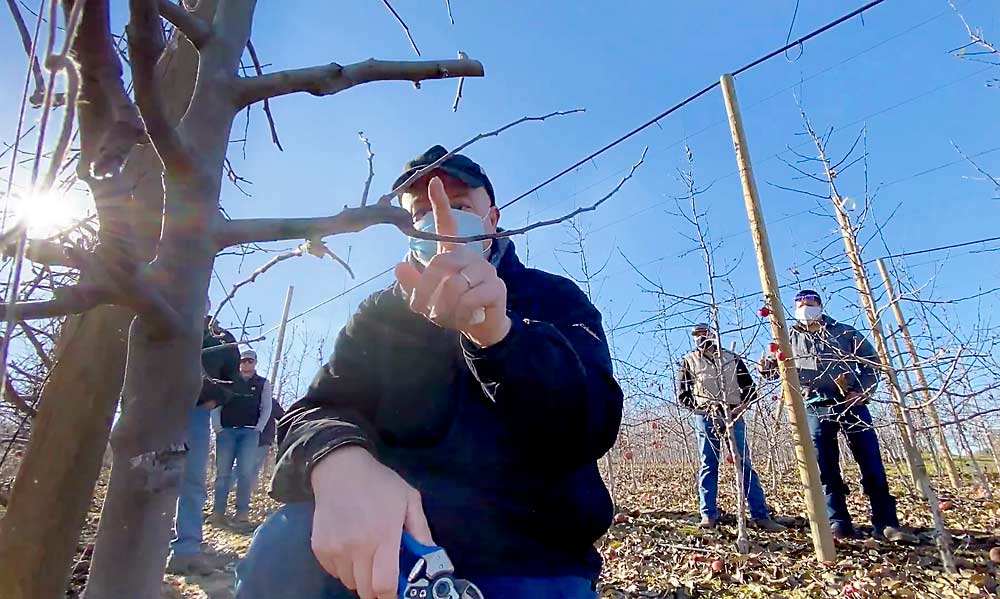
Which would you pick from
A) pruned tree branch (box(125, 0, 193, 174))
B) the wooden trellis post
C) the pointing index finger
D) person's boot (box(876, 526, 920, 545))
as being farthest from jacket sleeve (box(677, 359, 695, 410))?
pruned tree branch (box(125, 0, 193, 174))

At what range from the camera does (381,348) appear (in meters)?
1.12

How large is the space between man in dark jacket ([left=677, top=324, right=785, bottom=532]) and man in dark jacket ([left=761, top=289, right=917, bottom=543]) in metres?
0.42

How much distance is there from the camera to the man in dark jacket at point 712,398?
4145 mm

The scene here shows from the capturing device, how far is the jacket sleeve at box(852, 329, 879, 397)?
346cm

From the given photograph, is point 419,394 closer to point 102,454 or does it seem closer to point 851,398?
point 102,454

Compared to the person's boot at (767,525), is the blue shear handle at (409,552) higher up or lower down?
lower down

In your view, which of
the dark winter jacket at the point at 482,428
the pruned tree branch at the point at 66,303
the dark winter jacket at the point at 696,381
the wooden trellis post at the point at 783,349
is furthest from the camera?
the dark winter jacket at the point at 696,381

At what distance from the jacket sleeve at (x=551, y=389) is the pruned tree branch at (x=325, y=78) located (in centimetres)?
54

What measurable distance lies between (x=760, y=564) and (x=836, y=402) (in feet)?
3.92

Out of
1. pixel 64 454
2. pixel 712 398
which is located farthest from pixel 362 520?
pixel 712 398

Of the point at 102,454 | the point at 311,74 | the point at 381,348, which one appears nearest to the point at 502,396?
the point at 381,348

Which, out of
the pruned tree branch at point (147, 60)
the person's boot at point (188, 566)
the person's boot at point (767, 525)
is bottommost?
the person's boot at point (188, 566)

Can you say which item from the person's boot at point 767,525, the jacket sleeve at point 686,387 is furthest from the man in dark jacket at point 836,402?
the jacket sleeve at point 686,387

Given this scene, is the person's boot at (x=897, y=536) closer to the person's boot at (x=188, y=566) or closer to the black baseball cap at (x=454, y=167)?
the black baseball cap at (x=454, y=167)
